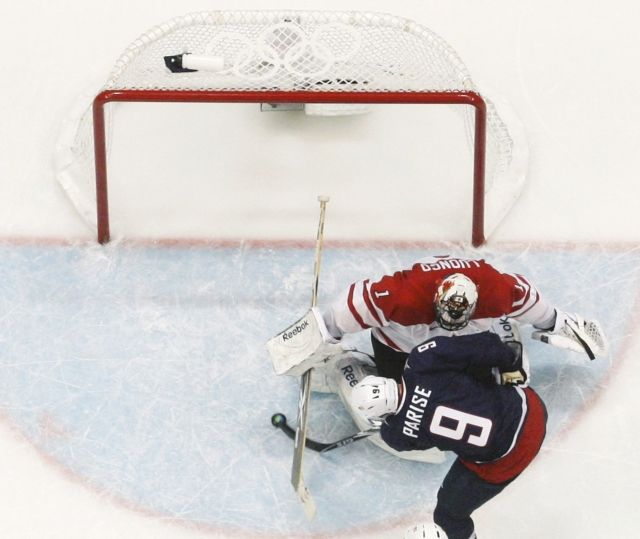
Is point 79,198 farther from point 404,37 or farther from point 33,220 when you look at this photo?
point 404,37

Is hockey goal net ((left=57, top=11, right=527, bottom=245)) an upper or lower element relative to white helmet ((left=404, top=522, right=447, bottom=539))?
upper

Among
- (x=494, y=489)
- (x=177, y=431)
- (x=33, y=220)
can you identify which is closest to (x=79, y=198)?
(x=33, y=220)

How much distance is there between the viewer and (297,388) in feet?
12.5

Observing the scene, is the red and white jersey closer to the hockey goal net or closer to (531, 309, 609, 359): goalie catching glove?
(531, 309, 609, 359): goalie catching glove

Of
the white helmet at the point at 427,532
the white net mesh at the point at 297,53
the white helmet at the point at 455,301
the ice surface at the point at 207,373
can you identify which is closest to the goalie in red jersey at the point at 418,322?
the white helmet at the point at 455,301

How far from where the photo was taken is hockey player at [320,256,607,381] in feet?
10.7

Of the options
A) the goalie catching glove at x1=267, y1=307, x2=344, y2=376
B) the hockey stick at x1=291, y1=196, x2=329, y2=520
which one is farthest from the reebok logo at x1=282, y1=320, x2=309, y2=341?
the hockey stick at x1=291, y1=196, x2=329, y2=520

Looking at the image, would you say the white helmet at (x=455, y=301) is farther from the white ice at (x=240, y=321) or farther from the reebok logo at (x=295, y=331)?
the white ice at (x=240, y=321)

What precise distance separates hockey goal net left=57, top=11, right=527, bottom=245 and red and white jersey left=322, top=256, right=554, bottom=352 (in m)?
0.56

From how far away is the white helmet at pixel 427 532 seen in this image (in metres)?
3.24

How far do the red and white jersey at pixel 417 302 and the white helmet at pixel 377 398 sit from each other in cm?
29

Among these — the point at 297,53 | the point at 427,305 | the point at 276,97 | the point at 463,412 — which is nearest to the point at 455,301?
the point at 427,305

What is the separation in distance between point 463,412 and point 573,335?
76 cm

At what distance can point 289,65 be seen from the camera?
3.69 meters
